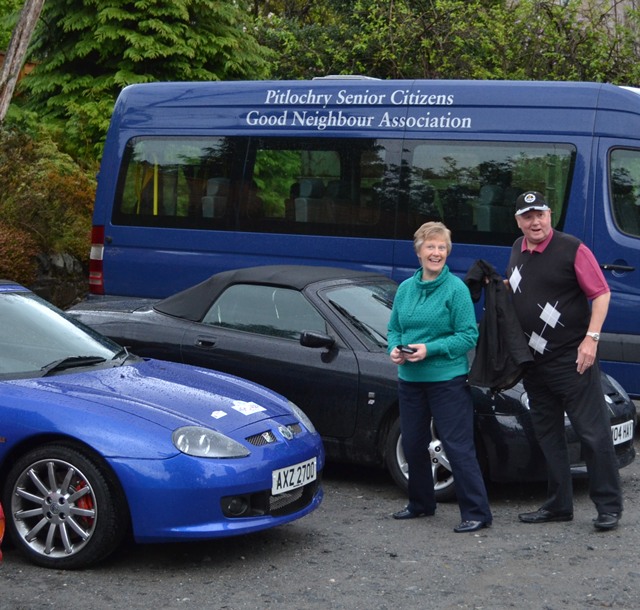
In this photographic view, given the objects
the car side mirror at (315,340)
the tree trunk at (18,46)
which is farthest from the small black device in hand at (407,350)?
the tree trunk at (18,46)

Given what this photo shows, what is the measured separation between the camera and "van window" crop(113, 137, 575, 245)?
10172 millimetres

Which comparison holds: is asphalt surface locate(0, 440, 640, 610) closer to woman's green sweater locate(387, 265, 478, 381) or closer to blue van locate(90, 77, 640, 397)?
woman's green sweater locate(387, 265, 478, 381)

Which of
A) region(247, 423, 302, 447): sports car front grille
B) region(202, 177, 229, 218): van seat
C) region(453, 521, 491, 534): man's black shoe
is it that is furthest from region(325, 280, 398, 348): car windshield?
region(202, 177, 229, 218): van seat

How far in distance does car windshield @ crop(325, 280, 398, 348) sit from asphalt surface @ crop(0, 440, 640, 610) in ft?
4.03

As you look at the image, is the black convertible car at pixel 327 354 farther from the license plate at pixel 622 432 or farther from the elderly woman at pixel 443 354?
the elderly woman at pixel 443 354

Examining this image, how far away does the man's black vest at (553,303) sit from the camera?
6.53 metres

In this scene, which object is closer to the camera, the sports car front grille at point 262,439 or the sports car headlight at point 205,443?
the sports car headlight at point 205,443

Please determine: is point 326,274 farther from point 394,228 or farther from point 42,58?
point 42,58

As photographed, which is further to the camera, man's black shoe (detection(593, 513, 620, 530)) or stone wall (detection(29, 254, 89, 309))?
stone wall (detection(29, 254, 89, 309))

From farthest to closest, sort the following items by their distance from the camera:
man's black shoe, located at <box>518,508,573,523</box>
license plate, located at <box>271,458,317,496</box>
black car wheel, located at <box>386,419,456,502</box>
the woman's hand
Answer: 1. black car wheel, located at <box>386,419,456,502</box>
2. man's black shoe, located at <box>518,508,573,523</box>
3. the woman's hand
4. license plate, located at <box>271,458,317,496</box>

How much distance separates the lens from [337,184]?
10898 millimetres

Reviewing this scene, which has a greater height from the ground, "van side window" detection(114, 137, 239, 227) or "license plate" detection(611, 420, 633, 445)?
"van side window" detection(114, 137, 239, 227)

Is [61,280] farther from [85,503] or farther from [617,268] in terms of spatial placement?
[85,503]

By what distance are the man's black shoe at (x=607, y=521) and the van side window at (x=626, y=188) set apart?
3587 mm
